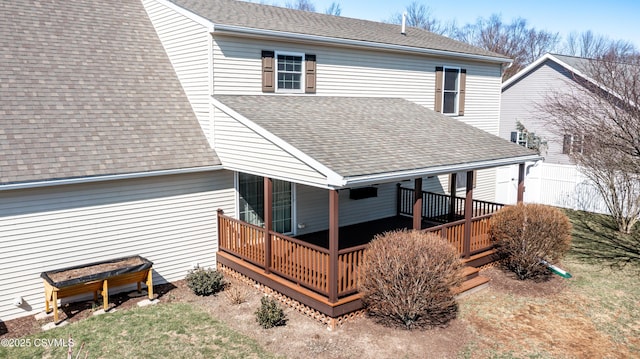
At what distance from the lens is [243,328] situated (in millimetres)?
8906

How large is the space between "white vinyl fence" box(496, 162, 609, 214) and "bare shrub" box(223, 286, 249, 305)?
12.8 m

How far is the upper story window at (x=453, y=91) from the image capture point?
1677 centimetres

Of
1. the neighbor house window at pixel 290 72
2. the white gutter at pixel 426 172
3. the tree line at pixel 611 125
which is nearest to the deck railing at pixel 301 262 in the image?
the white gutter at pixel 426 172

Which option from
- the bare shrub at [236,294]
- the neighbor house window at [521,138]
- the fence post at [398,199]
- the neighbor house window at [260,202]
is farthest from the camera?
the neighbor house window at [521,138]

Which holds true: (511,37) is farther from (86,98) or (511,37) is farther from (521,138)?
(86,98)

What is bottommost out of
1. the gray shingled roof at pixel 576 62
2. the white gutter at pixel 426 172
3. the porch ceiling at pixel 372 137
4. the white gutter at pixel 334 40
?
the white gutter at pixel 426 172

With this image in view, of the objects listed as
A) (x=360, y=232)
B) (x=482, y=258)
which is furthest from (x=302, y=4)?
(x=482, y=258)

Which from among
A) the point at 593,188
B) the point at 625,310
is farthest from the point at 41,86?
the point at 593,188

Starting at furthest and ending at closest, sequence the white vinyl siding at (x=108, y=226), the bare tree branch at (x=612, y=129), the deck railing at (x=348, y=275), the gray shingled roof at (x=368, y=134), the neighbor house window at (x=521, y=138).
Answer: the neighbor house window at (x=521, y=138)
the bare tree branch at (x=612, y=129)
the gray shingled roof at (x=368, y=134)
the white vinyl siding at (x=108, y=226)
the deck railing at (x=348, y=275)

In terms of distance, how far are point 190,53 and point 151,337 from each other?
7079 mm

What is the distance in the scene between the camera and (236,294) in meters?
10.1

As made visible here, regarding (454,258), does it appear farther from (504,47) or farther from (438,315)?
(504,47)

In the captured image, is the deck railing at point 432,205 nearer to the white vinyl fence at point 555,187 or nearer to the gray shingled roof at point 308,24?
the white vinyl fence at point 555,187

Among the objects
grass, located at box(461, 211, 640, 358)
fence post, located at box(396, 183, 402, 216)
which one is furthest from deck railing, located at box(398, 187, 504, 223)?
grass, located at box(461, 211, 640, 358)
